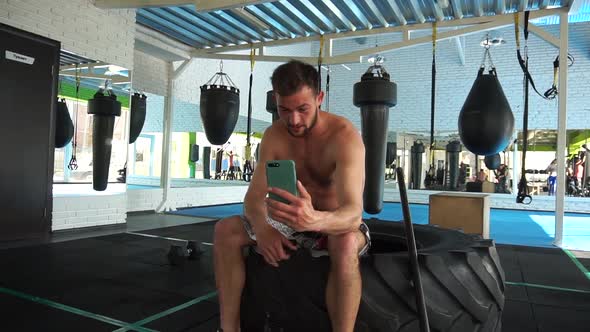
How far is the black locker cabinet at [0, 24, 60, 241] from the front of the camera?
3.98 metres

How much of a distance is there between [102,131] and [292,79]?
14.6 feet

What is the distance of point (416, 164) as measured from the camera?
9992 mm

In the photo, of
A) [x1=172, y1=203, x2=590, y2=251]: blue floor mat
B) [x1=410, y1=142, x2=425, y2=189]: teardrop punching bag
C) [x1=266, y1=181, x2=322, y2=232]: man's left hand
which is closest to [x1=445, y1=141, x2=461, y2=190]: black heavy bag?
[x1=410, y1=142, x2=425, y2=189]: teardrop punching bag

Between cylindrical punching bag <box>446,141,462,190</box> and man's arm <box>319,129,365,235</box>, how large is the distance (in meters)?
8.09

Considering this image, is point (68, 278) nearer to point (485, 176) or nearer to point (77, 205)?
point (77, 205)

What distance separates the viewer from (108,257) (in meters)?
3.49

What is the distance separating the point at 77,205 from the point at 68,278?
7.67 ft

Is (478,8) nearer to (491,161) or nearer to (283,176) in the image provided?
(491,161)

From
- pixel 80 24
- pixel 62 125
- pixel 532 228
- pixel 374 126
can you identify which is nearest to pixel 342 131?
pixel 374 126

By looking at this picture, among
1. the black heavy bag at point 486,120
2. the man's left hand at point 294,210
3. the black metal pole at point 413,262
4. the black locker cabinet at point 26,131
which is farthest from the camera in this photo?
the black locker cabinet at point 26,131

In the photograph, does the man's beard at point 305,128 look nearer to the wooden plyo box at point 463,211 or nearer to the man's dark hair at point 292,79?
the man's dark hair at point 292,79

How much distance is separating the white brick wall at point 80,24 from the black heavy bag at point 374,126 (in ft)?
11.5

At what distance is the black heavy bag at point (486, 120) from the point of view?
344cm

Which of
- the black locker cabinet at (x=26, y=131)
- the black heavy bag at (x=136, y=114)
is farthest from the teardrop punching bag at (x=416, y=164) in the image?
the black locker cabinet at (x=26, y=131)
